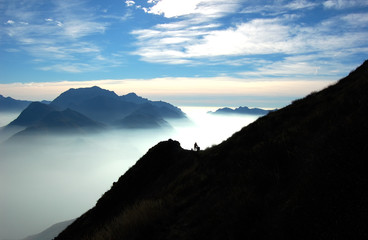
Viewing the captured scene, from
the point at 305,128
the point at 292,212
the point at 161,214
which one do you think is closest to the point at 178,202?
the point at 161,214

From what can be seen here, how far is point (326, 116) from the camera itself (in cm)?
861

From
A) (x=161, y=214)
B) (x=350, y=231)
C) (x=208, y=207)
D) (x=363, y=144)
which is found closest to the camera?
Answer: (x=350, y=231)

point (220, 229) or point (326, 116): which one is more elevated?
point (326, 116)

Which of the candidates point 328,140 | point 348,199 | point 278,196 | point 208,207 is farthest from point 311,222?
point 208,207

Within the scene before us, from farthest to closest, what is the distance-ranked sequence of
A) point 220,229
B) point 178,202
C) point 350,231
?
point 178,202 → point 220,229 → point 350,231

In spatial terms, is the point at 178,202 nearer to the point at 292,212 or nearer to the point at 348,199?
the point at 292,212

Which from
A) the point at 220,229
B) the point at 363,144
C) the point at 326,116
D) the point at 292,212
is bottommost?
the point at 220,229

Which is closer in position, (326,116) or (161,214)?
(161,214)

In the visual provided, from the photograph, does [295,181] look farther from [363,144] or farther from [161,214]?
[161,214]

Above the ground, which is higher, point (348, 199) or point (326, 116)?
point (326, 116)

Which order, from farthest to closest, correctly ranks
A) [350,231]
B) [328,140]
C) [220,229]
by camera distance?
[328,140]
[220,229]
[350,231]

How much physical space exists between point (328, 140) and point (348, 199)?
6.47ft

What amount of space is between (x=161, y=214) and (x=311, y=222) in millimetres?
4275

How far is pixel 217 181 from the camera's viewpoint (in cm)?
845
